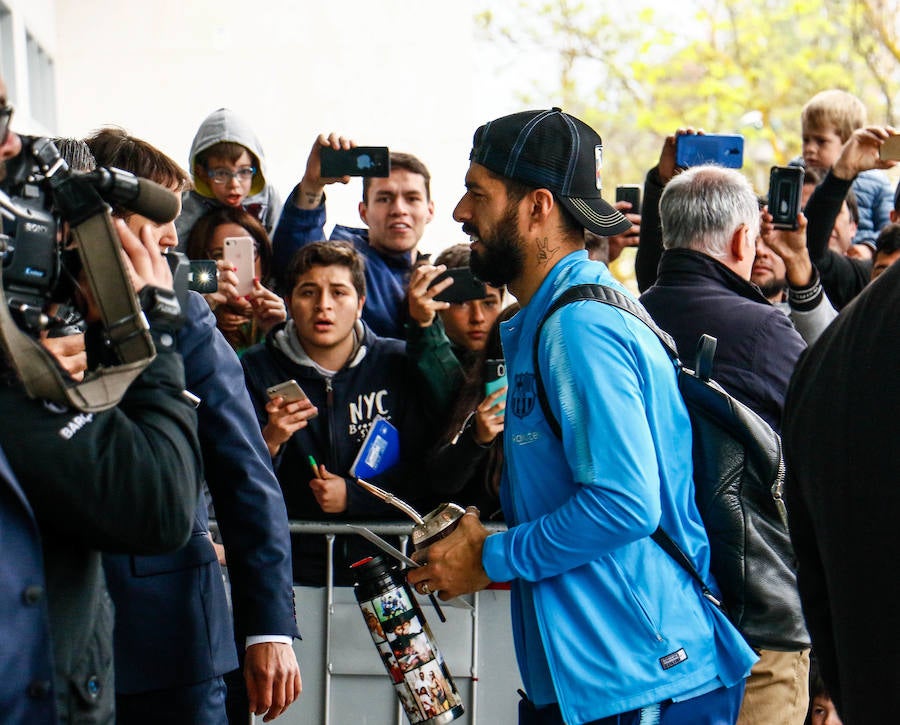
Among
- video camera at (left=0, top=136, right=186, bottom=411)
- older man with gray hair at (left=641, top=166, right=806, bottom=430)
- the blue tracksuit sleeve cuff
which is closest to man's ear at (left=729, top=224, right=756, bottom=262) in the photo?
older man with gray hair at (left=641, top=166, right=806, bottom=430)

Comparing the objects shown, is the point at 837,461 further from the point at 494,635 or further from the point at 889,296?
the point at 494,635

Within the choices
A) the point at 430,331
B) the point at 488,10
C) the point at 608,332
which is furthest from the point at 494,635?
the point at 488,10

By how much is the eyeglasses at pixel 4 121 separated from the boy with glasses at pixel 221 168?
3407 mm

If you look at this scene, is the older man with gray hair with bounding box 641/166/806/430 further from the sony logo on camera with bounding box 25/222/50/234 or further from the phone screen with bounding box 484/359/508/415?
the sony logo on camera with bounding box 25/222/50/234

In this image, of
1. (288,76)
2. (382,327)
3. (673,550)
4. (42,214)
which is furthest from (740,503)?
(288,76)

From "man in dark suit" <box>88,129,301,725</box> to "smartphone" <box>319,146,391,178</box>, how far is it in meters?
2.11

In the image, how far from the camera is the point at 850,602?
188 cm

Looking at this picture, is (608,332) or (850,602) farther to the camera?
(608,332)

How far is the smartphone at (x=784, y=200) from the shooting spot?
204 inches

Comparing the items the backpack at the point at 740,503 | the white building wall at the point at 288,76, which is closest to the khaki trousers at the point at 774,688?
the backpack at the point at 740,503

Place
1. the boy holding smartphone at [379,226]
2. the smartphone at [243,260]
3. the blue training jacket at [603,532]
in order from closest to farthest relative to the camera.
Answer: the blue training jacket at [603,532]
the smartphone at [243,260]
the boy holding smartphone at [379,226]

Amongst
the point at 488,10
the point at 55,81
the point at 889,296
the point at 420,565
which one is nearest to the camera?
the point at 889,296

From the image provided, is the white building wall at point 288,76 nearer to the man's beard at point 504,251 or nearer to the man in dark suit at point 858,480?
the man's beard at point 504,251

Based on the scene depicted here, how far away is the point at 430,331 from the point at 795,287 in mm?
1419
